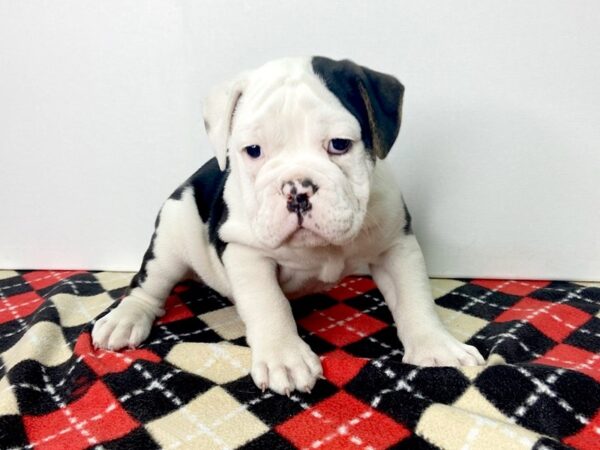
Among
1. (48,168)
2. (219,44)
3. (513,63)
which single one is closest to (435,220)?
(513,63)

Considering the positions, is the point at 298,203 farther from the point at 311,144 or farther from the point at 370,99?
the point at 370,99

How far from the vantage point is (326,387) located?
1.56 m

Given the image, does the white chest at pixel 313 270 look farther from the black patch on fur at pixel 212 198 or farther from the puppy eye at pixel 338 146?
the puppy eye at pixel 338 146

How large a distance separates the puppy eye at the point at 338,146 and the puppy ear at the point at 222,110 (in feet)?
1.28

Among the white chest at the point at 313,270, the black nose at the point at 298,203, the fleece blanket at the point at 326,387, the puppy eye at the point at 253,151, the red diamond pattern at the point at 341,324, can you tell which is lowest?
the red diamond pattern at the point at 341,324

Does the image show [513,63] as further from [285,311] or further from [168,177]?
[168,177]

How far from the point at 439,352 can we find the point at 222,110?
3.39 feet

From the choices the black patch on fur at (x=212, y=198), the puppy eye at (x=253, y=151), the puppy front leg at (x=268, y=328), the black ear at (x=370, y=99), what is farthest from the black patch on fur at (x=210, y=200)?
the black ear at (x=370, y=99)

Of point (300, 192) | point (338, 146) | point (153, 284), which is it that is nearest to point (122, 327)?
point (153, 284)

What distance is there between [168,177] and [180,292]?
0.62 metres

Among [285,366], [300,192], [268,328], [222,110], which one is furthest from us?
[222,110]

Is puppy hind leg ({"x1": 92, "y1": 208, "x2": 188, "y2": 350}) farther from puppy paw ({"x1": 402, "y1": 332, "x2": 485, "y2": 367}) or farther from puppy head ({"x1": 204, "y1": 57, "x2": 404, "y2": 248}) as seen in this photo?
puppy paw ({"x1": 402, "y1": 332, "x2": 485, "y2": 367})

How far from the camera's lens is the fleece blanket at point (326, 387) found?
4.44 feet

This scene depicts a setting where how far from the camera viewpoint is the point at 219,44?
262 centimetres
